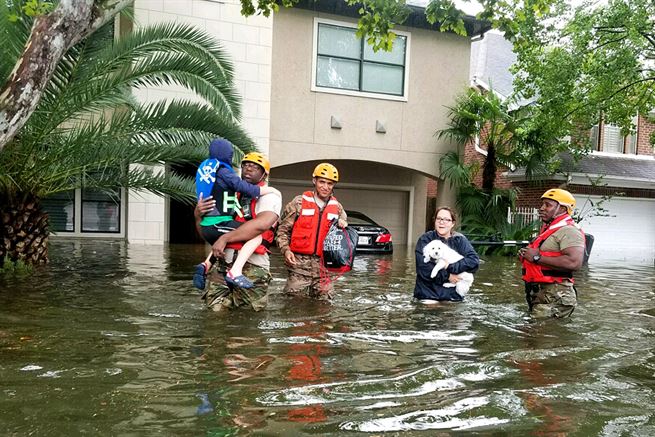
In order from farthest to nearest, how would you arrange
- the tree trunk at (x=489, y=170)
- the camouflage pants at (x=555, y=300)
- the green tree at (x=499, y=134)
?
the tree trunk at (x=489, y=170) → the green tree at (x=499, y=134) → the camouflage pants at (x=555, y=300)

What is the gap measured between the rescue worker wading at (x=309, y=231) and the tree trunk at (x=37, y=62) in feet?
9.94

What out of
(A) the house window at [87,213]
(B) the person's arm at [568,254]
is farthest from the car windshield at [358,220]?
(B) the person's arm at [568,254]

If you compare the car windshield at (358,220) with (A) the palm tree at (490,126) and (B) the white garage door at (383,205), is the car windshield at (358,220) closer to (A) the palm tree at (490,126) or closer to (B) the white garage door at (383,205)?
(A) the palm tree at (490,126)

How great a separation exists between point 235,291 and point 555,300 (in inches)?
132

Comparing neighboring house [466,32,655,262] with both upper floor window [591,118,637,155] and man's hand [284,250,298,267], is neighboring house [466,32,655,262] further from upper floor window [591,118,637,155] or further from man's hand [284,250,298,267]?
man's hand [284,250,298,267]

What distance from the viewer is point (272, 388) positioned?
4.34 meters

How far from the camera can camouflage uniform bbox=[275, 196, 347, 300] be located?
25.6 ft

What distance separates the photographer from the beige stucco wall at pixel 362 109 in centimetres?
1833

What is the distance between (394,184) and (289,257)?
52.1 ft

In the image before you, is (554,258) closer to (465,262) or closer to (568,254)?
(568,254)

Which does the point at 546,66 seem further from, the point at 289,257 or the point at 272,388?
the point at 272,388

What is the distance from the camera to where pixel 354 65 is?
749 inches

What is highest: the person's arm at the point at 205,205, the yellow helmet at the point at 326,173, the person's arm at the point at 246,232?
the yellow helmet at the point at 326,173

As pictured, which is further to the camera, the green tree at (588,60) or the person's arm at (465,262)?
the green tree at (588,60)
